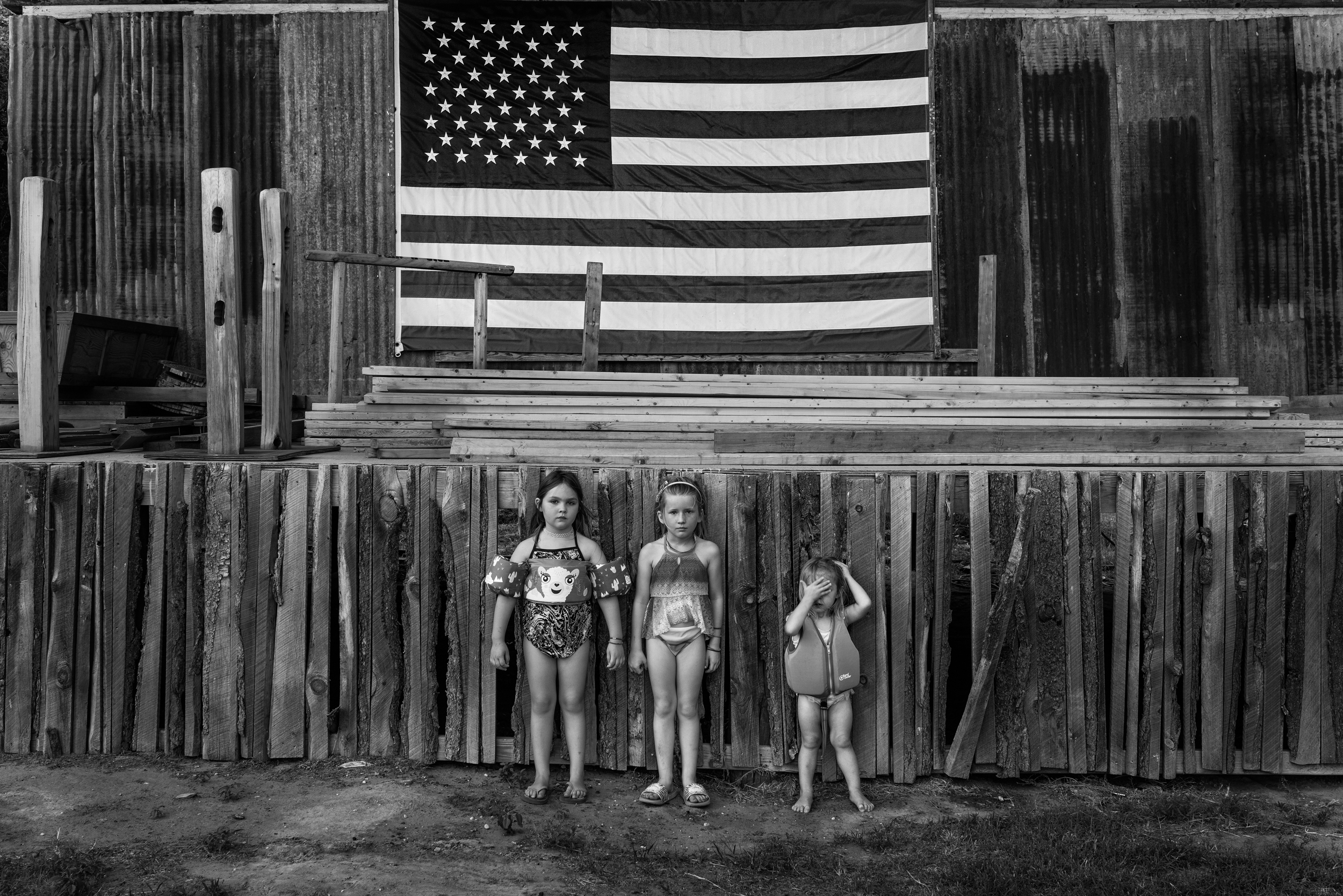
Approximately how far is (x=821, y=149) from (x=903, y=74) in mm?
1267

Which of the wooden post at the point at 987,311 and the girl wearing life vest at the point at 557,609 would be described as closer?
the girl wearing life vest at the point at 557,609

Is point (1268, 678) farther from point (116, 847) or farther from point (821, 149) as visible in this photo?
point (821, 149)

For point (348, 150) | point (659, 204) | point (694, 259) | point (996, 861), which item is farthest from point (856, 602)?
point (348, 150)

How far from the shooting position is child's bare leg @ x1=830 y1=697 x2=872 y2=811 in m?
4.62

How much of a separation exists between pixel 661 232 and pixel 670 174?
2.22ft

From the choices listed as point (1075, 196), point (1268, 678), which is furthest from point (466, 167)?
point (1268, 678)

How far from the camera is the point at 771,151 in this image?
38.3 feet

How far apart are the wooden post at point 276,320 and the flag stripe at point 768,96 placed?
6200 mm

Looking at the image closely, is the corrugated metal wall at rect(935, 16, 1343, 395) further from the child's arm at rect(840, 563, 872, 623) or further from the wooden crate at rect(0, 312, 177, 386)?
the wooden crate at rect(0, 312, 177, 386)

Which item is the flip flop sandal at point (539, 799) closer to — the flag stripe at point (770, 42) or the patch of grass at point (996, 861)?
the patch of grass at point (996, 861)

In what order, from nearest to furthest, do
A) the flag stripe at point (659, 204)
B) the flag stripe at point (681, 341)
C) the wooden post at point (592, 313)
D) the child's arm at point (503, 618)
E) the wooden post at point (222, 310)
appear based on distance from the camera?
the child's arm at point (503, 618) < the wooden post at point (222, 310) < the wooden post at point (592, 313) < the flag stripe at point (681, 341) < the flag stripe at point (659, 204)

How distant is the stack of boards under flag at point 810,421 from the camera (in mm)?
5906

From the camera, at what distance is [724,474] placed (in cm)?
493

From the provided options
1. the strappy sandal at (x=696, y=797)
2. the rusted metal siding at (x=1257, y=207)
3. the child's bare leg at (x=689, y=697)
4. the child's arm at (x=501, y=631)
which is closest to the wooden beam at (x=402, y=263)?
the child's arm at (x=501, y=631)
